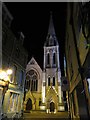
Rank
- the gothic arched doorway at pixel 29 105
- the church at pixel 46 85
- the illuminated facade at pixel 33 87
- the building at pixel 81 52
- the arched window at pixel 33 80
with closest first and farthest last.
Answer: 1. the building at pixel 81 52
2. the church at pixel 46 85
3. the gothic arched doorway at pixel 29 105
4. the illuminated facade at pixel 33 87
5. the arched window at pixel 33 80

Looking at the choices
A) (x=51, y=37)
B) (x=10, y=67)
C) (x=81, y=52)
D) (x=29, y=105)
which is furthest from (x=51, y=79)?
(x=81, y=52)

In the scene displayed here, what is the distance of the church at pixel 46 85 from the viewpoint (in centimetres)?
2656

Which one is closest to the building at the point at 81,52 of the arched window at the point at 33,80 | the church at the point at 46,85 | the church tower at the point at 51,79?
the church tower at the point at 51,79

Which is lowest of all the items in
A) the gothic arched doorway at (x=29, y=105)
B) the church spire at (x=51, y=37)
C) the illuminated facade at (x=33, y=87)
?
the gothic arched doorway at (x=29, y=105)

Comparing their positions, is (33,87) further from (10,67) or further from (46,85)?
(10,67)

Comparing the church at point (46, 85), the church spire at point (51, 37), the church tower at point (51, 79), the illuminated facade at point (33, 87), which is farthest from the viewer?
the church spire at point (51, 37)

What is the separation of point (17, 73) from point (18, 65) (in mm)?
1085

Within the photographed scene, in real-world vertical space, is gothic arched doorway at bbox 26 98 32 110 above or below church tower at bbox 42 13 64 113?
below

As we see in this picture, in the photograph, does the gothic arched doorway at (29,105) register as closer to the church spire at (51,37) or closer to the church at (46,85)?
the church at (46,85)

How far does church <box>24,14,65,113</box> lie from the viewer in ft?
87.1

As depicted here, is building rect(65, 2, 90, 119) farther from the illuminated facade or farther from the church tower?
the illuminated facade

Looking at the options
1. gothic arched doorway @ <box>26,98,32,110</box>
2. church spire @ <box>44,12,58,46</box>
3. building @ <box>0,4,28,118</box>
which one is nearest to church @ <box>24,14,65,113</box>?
gothic arched doorway @ <box>26,98,32,110</box>

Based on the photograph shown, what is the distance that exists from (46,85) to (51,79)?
206cm

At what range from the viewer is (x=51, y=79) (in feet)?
96.2
